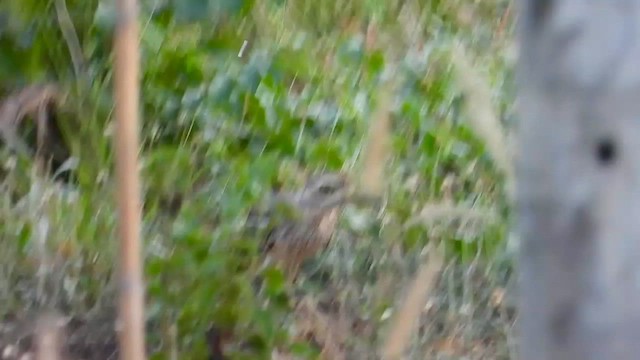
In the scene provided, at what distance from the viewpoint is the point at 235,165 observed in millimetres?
1139

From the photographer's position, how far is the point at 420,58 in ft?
4.21

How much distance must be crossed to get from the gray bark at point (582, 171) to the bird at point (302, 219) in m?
0.67

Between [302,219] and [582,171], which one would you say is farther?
[302,219]

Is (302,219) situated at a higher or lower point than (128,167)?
lower

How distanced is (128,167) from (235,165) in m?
0.48

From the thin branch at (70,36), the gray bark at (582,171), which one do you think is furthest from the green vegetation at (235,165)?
the gray bark at (582,171)

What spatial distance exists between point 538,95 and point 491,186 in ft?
2.82

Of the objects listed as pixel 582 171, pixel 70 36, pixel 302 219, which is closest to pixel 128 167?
pixel 582 171

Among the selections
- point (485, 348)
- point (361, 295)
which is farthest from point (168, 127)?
point (485, 348)

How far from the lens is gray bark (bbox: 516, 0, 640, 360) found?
48 centimetres

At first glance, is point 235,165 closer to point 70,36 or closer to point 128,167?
point 70,36

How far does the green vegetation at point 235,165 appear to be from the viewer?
3.60ft

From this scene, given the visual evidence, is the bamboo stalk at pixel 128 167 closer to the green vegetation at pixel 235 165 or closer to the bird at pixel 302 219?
the green vegetation at pixel 235 165

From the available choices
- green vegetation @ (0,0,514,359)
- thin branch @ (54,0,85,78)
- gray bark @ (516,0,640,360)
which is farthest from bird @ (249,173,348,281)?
gray bark @ (516,0,640,360)
